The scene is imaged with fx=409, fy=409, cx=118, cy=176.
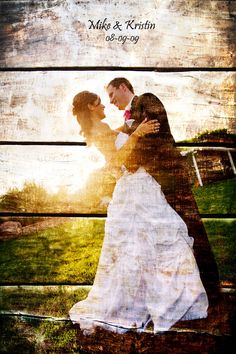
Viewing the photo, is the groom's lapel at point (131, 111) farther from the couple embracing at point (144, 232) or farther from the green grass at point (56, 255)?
the green grass at point (56, 255)

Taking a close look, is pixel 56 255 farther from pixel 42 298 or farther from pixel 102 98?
pixel 102 98

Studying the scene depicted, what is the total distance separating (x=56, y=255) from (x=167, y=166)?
49 cm

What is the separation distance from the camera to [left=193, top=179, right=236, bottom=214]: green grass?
1.39 meters

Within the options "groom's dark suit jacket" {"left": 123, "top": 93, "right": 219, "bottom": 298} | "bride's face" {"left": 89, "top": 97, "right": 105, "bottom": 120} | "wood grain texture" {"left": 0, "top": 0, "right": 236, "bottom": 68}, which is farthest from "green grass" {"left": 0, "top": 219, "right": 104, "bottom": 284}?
"wood grain texture" {"left": 0, "top": 0, "right": 236, "bottom": 68}

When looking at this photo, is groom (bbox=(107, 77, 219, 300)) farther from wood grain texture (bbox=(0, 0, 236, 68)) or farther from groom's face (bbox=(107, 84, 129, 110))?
wood grain texture (bbox=(0, 0, 236, 68))

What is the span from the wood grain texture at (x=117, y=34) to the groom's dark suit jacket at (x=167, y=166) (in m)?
0.17

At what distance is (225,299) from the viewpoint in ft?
4.49

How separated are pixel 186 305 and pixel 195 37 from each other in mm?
911

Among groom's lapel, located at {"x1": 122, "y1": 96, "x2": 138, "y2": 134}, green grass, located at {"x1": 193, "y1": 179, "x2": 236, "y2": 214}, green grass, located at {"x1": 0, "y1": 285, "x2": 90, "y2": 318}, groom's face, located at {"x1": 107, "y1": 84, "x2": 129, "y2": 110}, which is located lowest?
green grass, located at {"x1": 0, "y1": 285, "x2": 90, "y2": 318}

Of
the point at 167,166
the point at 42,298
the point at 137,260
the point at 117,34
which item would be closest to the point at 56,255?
the point at 42,298

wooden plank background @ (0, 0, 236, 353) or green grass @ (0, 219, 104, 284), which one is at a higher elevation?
wooden plank background @ (0, 0, 236, 353)

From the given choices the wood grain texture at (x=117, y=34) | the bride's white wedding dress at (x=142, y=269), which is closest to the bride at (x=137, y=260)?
the bride's white wedding dress at (x=142, y=269)

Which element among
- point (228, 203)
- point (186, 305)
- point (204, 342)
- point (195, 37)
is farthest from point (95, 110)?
point (204, 342)

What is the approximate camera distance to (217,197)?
1397mm
